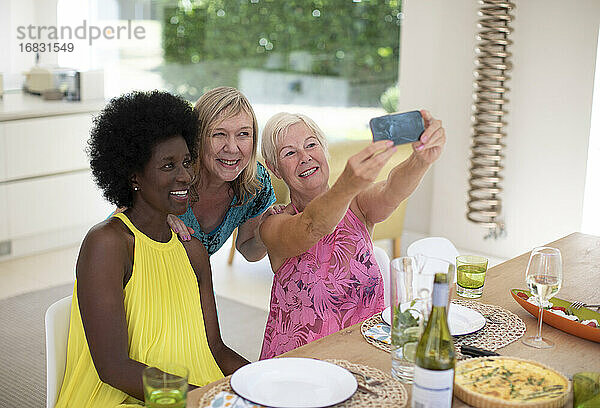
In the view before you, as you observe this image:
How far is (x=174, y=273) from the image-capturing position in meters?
1.95

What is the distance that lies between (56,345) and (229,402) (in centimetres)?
61

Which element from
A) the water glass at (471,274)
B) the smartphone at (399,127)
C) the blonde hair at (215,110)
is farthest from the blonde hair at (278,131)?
the water glass at (471,274)

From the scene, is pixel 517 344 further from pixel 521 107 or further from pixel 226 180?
pixel 521 107

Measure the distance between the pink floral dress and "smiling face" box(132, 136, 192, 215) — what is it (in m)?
0.41

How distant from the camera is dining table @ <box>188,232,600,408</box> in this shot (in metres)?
1.61

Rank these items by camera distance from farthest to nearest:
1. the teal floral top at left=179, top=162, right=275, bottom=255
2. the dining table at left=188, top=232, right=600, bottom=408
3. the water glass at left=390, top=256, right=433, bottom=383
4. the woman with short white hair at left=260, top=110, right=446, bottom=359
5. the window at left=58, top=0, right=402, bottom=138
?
the window at left=58, top=0, right=402, bottom=138 < the teal floral top at left=179, top=162, right=275, bottom=255 < the woman with short white hair at left=260, top=110, right=446, bottom=359 < the dining table at left=188, top=232, right=600, bottom=408 < the water glass at left=390, top=256, right=433, bottom=383

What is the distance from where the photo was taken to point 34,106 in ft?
12.8

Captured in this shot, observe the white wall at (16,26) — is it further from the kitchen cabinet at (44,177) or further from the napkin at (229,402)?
the napkin at (229,402)

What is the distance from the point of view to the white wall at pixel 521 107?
15.0 ft

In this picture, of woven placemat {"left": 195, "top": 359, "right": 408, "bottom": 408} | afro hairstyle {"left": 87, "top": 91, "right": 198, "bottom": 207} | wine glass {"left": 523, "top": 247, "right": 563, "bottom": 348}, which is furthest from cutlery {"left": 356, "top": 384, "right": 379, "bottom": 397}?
afro hairstyle {"left": 87, "top": 91, "right": 198, "bottom": 207}

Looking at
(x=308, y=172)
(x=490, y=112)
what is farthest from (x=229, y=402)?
(x=490, y=112)

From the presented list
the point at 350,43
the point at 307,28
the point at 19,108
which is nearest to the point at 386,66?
the point at 350,43

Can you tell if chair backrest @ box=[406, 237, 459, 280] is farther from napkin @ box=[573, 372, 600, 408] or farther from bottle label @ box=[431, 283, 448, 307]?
bottle label @ box=[431, 283, 448, 307]

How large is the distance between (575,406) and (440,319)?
0.31 metres
